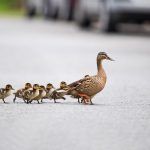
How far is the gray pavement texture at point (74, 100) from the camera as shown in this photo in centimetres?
838

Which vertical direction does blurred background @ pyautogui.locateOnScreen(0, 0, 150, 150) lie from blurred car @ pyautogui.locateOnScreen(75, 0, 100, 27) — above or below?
below

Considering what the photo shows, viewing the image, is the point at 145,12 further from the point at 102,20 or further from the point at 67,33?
the point at 67,33

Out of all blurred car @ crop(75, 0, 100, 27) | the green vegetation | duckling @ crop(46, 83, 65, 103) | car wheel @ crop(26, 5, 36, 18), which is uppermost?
the green vegetation

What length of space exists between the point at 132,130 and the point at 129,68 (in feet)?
28.8

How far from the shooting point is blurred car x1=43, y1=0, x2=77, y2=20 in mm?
35328

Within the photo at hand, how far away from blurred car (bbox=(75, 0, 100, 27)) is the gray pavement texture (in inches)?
62.4

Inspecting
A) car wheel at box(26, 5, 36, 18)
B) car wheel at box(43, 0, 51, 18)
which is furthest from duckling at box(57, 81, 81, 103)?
car wheel at box(26, 5, 36, 18)

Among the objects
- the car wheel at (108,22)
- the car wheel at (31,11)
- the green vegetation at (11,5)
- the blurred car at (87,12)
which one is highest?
the green vegetation at (11,5)

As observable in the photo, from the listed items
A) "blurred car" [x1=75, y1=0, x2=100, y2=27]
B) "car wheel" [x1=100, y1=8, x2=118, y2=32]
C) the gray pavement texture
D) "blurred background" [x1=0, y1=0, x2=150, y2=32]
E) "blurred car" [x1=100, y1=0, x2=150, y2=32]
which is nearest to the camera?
the gray pavement texture

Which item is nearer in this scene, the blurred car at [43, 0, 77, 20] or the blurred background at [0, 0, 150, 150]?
the blurred background at [0, 0, 150, 150]

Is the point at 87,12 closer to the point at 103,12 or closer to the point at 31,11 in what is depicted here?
the point at 103,12

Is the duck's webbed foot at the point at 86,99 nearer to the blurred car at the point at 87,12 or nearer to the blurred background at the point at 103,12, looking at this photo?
the blurred background at the point at 103,12

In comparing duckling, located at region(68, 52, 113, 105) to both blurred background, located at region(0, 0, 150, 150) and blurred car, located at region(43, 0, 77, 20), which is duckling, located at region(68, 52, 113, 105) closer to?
blurred background, located at region(0, 0, 150, 150)

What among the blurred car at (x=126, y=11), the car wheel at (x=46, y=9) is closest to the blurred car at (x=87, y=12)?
the blurred car at (x=126, y=11)
